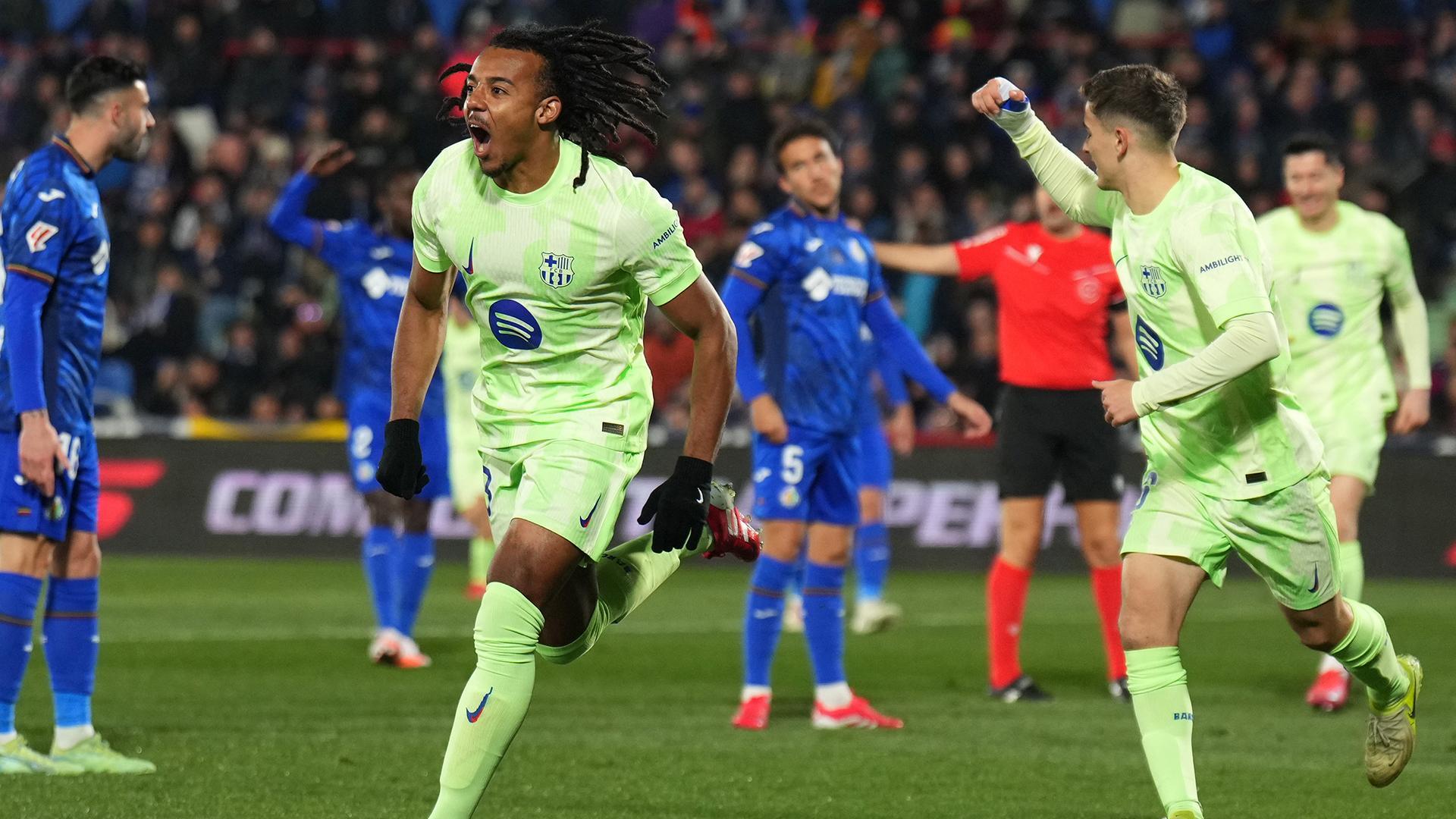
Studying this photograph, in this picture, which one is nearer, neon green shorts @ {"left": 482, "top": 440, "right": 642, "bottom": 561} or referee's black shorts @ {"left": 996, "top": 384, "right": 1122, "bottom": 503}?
neon green shorts @ {"left": 482, "top": 440, "right": 642, "bottom": 561}

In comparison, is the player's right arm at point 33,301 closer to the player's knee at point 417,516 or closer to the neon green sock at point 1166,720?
the neon green sock at point 1166,720

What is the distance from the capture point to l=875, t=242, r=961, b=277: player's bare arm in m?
9.46

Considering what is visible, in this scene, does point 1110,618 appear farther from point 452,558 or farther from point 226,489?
point 226,489

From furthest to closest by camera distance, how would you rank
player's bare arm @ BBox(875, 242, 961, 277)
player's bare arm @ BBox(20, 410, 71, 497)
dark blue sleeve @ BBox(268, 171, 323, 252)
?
dark blue sleeve @ BBox(268, 171, 323, 252) → player's bare arm @ BBox(875, 242, 961, 277) → player's bare arm @ BBox(20, 410, 71, 497)

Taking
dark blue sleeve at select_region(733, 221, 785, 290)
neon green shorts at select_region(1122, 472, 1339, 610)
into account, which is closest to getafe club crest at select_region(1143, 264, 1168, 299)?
neon green shorts at select_region(1122, 472, 1339, 610)

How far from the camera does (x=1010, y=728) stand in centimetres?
836

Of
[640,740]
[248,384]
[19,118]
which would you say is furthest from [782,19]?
[640,740]

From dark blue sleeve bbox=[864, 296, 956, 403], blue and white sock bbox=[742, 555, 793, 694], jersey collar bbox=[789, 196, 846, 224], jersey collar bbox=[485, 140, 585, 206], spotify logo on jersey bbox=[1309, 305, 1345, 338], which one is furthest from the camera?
spotify logo on jersey bbox=[1309, 305, 1345, 338]

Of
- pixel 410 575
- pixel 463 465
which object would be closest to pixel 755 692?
pixel 410 575

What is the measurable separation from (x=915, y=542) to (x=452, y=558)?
4.14 m

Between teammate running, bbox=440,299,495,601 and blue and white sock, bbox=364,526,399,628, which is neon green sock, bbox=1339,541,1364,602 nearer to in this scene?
blue and white sock, bbox=364,526,399,628

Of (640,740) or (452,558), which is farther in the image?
(452,558)

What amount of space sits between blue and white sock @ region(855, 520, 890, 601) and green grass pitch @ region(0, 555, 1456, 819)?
380 mm

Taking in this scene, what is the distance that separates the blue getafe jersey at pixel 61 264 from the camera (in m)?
6.79
